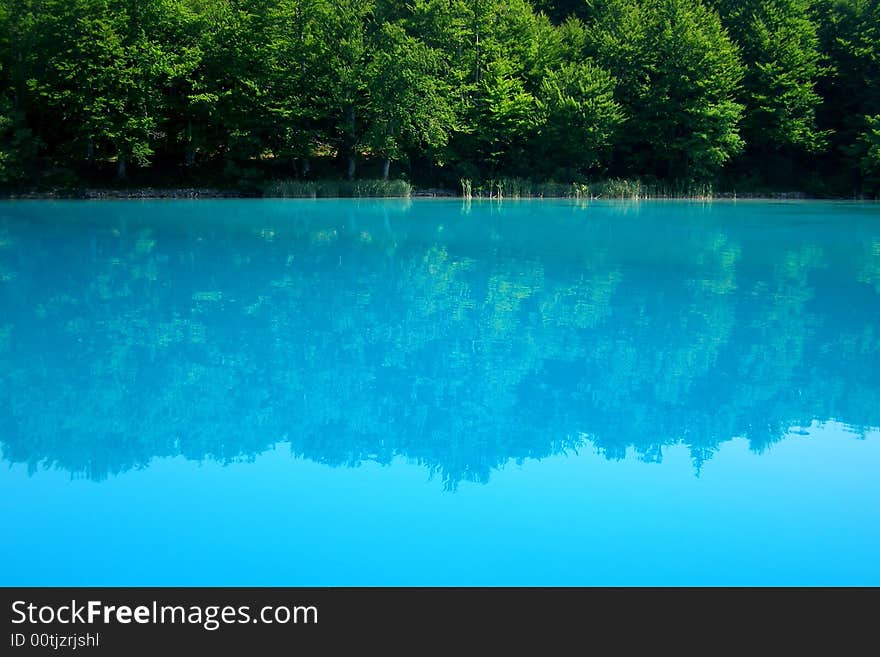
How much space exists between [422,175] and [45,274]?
29609mm

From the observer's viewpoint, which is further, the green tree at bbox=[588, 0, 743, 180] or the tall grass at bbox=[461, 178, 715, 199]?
the tall grass at bbox=[461, 178, 715, 199]

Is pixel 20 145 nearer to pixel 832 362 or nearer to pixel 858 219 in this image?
pixel 858 219

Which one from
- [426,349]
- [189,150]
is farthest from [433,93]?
[426,349]

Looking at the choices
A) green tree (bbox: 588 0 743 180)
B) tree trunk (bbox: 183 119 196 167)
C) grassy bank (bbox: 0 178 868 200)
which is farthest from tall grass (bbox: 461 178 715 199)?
tree trunk (bbox: 183 119 196 167)

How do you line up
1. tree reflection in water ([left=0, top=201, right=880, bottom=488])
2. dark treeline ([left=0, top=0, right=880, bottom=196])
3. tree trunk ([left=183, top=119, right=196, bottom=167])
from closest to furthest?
tree reflection in water ([left=0, top=201, right=880, bottom=488]) < dark treeline ([left=0, top=0, right=880, bottom=196]) < tree trunk ([left=183, top=119, right=196, bottom=167])

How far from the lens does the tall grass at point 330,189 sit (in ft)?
124

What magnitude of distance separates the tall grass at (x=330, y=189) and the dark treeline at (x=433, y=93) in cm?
135

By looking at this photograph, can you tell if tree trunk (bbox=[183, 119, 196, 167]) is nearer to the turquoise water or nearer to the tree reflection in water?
the tree reflection in water

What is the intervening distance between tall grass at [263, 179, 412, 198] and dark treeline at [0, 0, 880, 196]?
1347mm

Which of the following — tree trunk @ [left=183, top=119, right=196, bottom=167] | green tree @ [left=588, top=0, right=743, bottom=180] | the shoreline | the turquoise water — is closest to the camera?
the turquoise water

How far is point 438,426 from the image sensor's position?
6.05 metres

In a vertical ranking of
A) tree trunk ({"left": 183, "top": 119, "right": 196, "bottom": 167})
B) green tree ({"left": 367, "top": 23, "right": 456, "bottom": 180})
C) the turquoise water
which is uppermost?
green tree ({"left": 367, "top": 23, "right": 456, "bottom": 180})

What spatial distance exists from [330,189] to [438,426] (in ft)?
109

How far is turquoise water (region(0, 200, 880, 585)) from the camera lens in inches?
161
